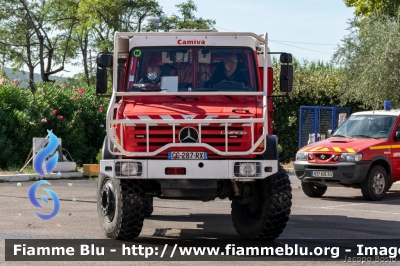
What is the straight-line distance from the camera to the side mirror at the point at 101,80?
12273 mm

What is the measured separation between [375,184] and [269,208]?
7.24 metres

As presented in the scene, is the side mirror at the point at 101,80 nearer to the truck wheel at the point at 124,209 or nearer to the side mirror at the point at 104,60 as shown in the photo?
the side mirror at the point at 104,60

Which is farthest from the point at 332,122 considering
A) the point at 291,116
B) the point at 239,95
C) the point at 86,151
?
the point at 239,95

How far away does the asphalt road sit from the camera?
469 inches

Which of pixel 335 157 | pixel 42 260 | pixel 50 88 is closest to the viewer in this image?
pixel 42 260

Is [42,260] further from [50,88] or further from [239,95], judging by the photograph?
[50,88]

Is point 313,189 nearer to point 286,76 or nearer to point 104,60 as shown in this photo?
point 286,76

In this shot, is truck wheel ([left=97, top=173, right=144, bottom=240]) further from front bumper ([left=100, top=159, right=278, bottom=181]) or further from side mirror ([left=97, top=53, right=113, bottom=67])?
side mirror ([left=97, top=53, right=113, bottom=67])

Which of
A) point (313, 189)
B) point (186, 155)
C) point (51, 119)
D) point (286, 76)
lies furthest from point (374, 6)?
point (186, 155)

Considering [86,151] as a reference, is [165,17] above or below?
above

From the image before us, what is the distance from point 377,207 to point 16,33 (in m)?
43.1

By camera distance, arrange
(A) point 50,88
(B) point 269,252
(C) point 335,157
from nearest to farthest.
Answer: (B) point 269,252 < (C) point 335,157 < (A) point 50,88

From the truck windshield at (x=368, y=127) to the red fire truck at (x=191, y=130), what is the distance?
22.0 feet

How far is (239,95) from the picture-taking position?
11.8 meters
